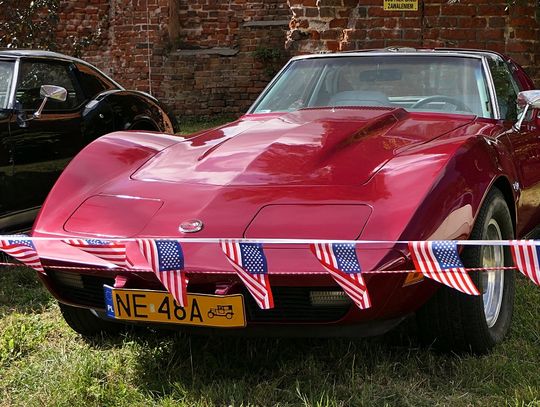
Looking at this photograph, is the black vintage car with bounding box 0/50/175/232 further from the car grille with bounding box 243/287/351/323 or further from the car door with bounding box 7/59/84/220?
the car grille with bounding box 243/287/351/323

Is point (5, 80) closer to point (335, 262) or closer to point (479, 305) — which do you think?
point (335, 262)

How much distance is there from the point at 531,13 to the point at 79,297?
582cm

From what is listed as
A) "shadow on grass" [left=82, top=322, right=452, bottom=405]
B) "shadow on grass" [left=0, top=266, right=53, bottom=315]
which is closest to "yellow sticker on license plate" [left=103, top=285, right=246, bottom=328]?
"shadow on grass" [left=82, top=322, right=452, bottom=405]

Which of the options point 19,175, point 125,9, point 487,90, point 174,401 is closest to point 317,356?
point 174,401

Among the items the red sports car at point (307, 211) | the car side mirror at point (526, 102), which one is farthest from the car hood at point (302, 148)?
the car side mirror at point (526, 102)

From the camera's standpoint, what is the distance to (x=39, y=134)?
498 centimetres

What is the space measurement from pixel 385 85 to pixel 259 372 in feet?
6.43

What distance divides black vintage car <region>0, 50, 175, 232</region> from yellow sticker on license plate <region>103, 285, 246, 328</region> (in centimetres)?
225

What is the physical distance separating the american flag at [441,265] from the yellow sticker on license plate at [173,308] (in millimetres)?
611

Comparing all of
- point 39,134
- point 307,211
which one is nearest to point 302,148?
point 307,211

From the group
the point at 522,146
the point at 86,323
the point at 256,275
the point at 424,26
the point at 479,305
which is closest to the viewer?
the point at 256,275

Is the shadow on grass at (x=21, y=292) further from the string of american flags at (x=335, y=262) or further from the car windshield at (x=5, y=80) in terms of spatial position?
the string of american flags at (x=335, y=262)

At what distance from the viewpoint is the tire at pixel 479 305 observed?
108 inches

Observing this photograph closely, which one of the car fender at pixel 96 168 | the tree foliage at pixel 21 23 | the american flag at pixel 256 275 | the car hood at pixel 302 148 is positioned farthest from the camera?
the tree foliage at pixel 21 23
